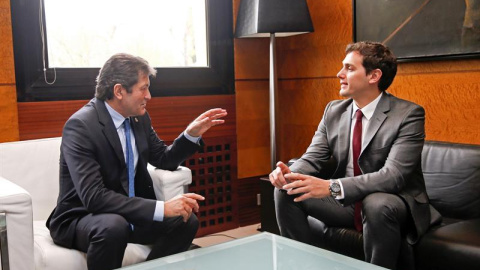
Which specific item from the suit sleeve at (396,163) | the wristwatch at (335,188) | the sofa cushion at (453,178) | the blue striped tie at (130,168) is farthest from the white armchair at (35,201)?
the sofa cushion at (453,178)

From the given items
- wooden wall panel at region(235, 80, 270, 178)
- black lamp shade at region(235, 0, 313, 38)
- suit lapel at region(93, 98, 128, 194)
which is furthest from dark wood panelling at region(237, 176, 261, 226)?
suit lapel at region(93, 98, 128, 194)

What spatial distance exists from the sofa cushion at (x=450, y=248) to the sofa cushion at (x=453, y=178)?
250 mm

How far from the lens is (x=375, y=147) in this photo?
8.45 ft

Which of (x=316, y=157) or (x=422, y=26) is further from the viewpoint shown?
(x=422, y=26)

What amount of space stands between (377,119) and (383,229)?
583 millimetres

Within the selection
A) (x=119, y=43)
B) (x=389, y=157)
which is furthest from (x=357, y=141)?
(x=119, y=43)

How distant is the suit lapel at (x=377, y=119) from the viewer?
2576mm

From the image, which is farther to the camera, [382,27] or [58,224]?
[382,27]

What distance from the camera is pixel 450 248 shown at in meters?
2.21

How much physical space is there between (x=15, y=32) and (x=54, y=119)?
0.56m

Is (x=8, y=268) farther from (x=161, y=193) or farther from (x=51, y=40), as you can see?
(x=51, y=40)

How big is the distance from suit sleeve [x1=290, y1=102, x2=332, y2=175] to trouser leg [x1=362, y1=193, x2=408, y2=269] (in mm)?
491

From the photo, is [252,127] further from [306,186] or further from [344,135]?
[306,186]

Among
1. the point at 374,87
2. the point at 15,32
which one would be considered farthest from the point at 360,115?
the point at 15,32
